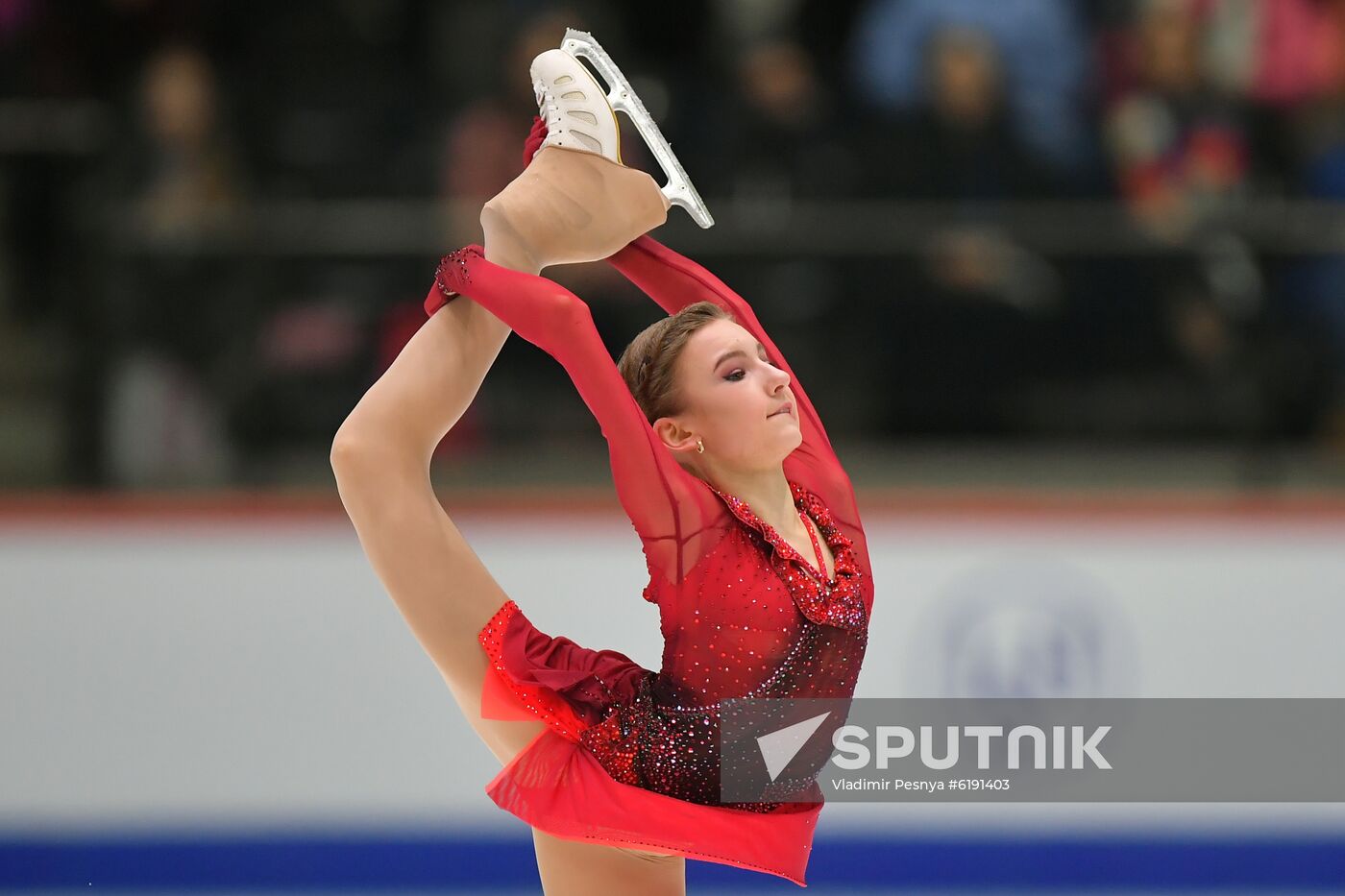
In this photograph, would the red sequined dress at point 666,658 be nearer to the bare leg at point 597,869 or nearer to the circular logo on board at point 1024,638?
the bare leg at point 597,869

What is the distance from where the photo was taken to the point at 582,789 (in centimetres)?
240

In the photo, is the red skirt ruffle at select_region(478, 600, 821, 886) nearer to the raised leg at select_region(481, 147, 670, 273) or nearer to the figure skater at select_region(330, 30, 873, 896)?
the figure skater at select_region(330, 30, 873, 896)

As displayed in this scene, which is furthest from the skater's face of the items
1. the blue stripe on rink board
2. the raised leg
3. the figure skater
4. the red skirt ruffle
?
the blue stripe on rink board

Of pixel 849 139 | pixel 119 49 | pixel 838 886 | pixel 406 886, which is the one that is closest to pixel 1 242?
pixel 119 49

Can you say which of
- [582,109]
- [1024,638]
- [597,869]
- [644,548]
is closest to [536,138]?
[582,109]

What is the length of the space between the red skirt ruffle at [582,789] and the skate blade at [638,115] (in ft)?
2.23

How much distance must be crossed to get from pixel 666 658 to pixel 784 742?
204mm

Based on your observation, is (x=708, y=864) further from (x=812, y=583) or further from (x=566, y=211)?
(x=566, y=211)

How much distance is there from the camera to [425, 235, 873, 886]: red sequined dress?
7.56 ft

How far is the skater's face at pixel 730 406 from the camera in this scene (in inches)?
95.3

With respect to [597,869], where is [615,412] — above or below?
above

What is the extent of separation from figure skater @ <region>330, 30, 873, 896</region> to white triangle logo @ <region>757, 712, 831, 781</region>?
0.06m

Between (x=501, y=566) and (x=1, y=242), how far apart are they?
161cm

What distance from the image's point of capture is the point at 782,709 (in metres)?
2.39
